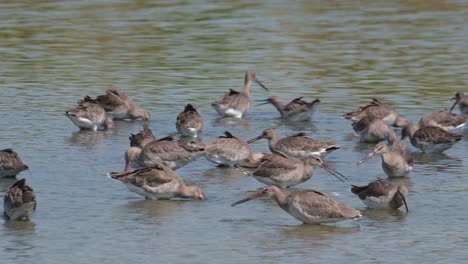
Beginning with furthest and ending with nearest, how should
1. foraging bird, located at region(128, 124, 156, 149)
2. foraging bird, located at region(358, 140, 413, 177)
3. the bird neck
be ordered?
1. foraging bird, located at region(128, 124, 156, 149)
2. foraging bird, located at region(358, 140, 413, 177)
3. the bird neck

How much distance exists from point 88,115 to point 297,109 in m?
4.04

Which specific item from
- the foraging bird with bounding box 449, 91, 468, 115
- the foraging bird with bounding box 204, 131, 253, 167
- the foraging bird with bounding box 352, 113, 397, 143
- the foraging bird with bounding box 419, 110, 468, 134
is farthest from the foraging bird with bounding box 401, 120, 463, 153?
the foraging bird with bounding box 449, 91, 468, 115

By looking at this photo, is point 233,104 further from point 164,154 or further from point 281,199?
point 281,199

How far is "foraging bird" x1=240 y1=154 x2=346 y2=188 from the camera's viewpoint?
747 inches

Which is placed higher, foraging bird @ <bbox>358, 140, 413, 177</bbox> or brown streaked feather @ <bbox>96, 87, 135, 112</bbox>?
foraging bird @ <bbox>358, 140, 413, 177</bbox>

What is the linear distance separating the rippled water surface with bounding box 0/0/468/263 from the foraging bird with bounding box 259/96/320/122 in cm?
22

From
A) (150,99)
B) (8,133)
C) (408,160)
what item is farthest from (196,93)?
(408,160)

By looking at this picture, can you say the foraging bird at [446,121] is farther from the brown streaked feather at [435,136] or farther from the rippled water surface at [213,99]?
the brown streaked feather at [435,136]

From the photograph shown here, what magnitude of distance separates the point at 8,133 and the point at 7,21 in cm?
1707

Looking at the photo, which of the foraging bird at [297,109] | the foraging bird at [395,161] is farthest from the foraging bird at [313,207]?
the foraging bird at [297,109]

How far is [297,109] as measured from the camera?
2519cm

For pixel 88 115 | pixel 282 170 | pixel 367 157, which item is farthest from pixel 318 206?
pixel 88 115

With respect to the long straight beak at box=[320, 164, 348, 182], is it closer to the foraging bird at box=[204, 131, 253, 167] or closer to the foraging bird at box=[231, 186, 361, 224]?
the foraging bird at box=[204, 131, 253, 167]

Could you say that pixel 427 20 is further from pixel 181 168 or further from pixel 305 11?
pixel 181 168
